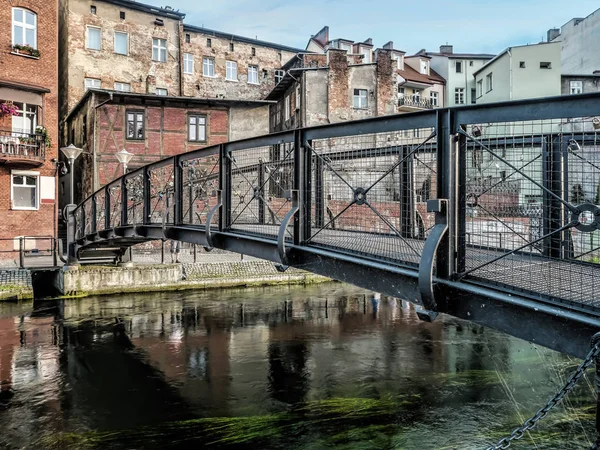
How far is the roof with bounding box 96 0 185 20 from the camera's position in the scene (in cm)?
2880

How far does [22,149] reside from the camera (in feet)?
63.5

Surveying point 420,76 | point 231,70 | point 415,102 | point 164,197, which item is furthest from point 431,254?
point 420,76

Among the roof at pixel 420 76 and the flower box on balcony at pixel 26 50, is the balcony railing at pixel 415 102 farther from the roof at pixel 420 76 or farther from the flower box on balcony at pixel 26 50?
the flower box on balcony at pixel 26 50

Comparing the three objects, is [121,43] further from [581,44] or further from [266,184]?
[581,44]

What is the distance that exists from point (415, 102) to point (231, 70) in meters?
13.3

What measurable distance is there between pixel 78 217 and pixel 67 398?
9.48 meters

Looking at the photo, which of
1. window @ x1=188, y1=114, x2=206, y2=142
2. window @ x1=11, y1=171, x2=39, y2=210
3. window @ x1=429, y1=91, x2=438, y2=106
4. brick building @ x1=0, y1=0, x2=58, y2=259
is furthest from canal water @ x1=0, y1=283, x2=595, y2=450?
window @ x1=429, y1=91, x2=438, y2=106

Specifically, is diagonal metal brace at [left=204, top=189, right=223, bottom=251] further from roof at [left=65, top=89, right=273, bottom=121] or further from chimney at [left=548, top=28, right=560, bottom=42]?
chimney at [left=548, top=28, right=560, bottom=42]

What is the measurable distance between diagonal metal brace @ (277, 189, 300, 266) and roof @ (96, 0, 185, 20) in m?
27.6

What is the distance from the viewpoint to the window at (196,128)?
24609 millimetres

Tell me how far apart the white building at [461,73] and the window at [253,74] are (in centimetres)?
1456

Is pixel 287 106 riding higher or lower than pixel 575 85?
lower

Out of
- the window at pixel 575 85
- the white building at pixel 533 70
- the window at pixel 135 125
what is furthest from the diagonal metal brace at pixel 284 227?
the window at pixel 575 85

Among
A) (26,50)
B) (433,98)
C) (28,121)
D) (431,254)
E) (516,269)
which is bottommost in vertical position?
(516,269)
